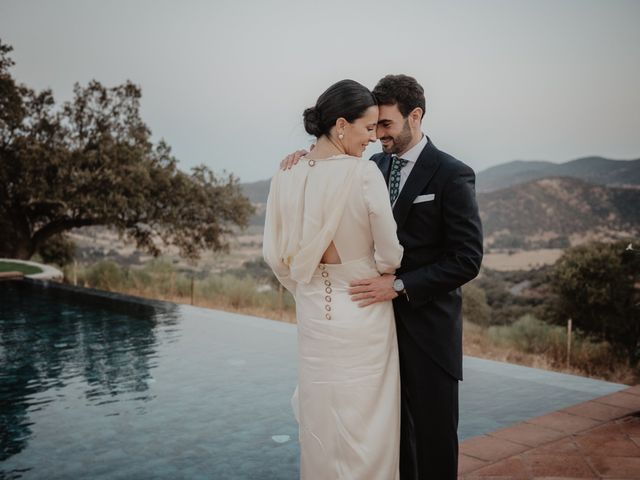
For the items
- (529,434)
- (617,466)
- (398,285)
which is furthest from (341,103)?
(529,434)

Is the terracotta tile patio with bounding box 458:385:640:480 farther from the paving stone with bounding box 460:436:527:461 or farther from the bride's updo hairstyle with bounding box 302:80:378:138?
the bride's updo hairstyle with bounding box 302:80:378:138

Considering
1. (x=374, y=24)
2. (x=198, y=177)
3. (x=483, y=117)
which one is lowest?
(x=198, y=177)

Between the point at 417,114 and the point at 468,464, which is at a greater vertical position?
the point at 417,114

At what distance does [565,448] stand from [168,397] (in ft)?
9.01

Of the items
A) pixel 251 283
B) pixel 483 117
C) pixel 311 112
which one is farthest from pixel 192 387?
pixel 483 117

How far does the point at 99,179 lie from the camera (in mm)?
13164

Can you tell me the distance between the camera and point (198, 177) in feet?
48.9

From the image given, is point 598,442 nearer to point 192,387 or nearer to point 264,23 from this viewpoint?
point 192,387

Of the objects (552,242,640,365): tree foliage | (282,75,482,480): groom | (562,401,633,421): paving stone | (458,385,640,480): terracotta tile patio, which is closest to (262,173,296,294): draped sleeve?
(282,75,482,480): groom

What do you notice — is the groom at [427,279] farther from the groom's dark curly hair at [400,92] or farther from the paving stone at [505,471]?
the paving stone at [505,471]

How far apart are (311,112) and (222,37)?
71.5ft

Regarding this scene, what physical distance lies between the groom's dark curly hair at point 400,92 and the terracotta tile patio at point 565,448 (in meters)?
1.71

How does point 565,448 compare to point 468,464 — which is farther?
point 565,448

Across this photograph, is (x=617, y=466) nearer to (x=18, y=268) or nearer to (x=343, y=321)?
(x=343, y=321)
